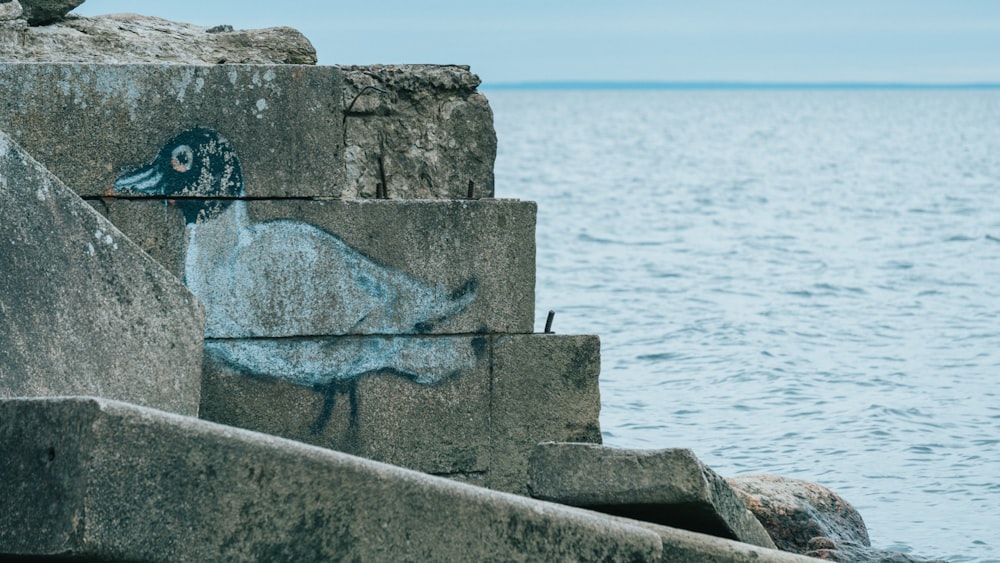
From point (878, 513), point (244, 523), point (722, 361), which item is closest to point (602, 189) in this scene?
point (722, 361)

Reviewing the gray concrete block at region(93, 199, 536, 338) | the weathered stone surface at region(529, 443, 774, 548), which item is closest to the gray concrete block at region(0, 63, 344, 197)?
the gray concrete block at region(93, 199, 536, 338)

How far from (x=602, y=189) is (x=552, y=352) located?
121ft

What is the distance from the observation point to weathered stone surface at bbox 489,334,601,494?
500 centimetres

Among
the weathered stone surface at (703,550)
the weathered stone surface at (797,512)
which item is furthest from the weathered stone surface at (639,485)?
the weathered stone surface at (797,512)

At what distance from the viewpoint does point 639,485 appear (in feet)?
12.4

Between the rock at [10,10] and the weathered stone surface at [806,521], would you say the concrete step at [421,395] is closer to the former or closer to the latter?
the weathered stone surface at [806,521]

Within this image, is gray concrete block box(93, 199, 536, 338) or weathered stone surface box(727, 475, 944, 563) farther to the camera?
weathered stone surface box(727, 475, 944, 563)

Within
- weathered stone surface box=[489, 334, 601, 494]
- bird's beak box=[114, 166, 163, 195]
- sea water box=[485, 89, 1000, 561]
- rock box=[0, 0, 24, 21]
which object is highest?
rock box=[0, 0, 24, 21]

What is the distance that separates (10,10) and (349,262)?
1542 millimetres

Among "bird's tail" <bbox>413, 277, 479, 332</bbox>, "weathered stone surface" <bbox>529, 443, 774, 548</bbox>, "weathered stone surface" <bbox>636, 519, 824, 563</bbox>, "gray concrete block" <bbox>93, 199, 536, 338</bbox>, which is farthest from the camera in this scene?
"bird's tail" <bbox>413, 277, 479, 332</bbox>

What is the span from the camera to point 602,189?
41.5 metres

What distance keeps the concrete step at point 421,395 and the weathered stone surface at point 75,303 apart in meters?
0.61

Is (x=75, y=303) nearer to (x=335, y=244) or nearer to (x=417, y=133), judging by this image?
(x=335, y=244)

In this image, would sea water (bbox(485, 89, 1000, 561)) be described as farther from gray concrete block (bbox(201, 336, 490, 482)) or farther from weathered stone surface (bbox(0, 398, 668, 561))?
weathered stone surface (bbox(0, 398, 668, 561))
